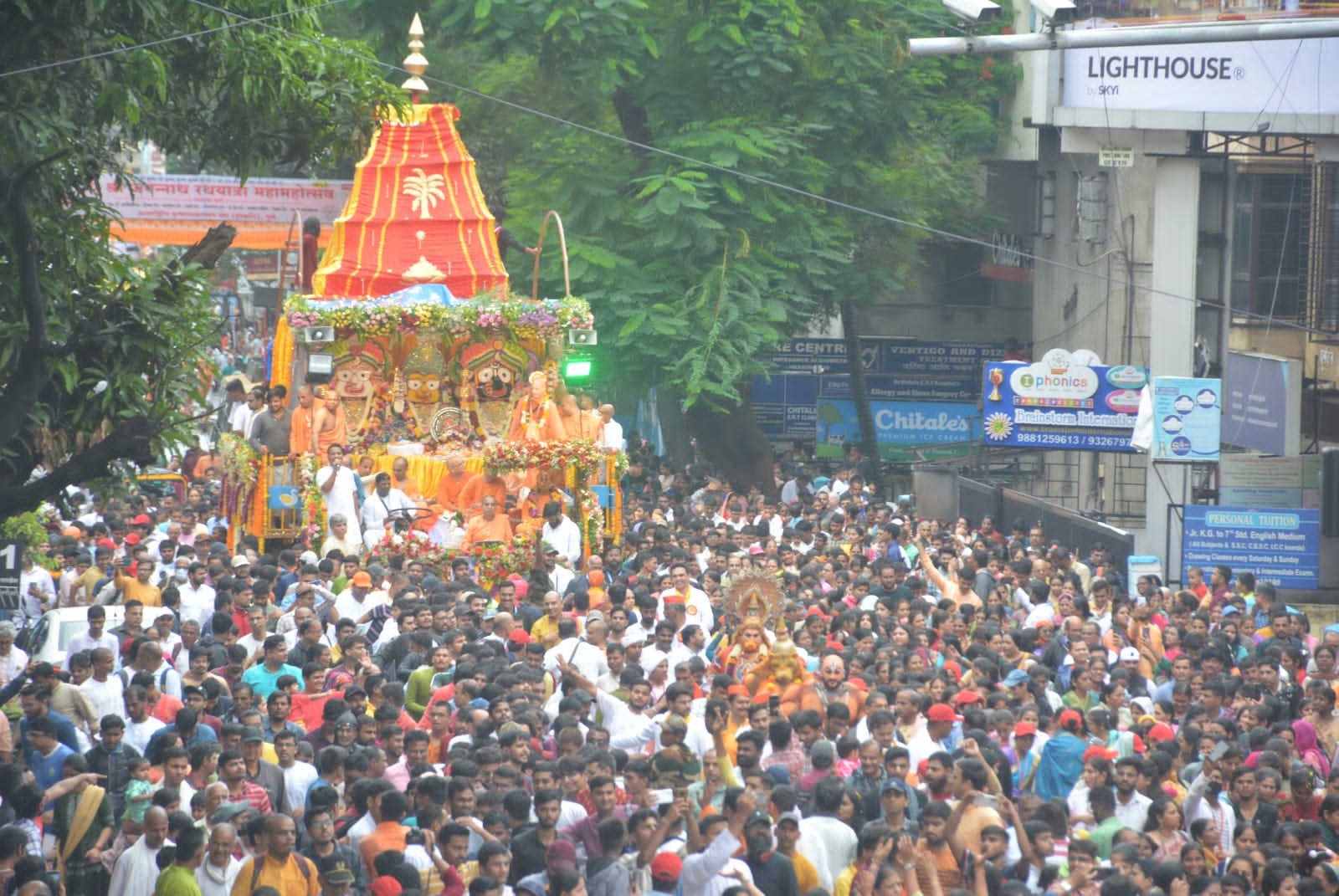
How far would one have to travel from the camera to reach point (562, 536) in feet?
60.1

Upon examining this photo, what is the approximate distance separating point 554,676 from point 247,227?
2145 cm

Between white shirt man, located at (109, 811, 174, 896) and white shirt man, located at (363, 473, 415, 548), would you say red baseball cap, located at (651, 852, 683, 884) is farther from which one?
white shirt man, located at (363, 473, 415, 548)

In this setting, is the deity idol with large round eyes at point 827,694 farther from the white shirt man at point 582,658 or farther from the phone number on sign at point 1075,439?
the phone number on sign at point 1075,439

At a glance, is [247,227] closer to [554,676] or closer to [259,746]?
[554,676]

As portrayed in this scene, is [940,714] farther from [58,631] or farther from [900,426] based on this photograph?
[900,426]

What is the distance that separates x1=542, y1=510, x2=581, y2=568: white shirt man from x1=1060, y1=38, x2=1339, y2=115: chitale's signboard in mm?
9693

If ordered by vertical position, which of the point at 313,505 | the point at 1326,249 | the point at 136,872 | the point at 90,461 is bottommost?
the point at 136,872

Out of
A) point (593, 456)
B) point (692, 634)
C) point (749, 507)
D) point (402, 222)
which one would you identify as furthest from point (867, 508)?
point (692, 634)

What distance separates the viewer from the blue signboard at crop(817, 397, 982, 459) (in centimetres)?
3272

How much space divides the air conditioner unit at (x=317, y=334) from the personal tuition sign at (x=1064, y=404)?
305 inches

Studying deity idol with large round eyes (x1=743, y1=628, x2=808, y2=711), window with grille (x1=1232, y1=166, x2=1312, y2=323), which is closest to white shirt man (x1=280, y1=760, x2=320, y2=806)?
deity idol with large round eyes (x1=743, y1=628, x2=808, y2=711)

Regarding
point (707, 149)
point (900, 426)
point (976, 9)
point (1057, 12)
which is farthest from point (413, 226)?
point (900, 426)

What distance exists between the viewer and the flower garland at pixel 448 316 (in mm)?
21234

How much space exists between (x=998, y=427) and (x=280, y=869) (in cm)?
1503
